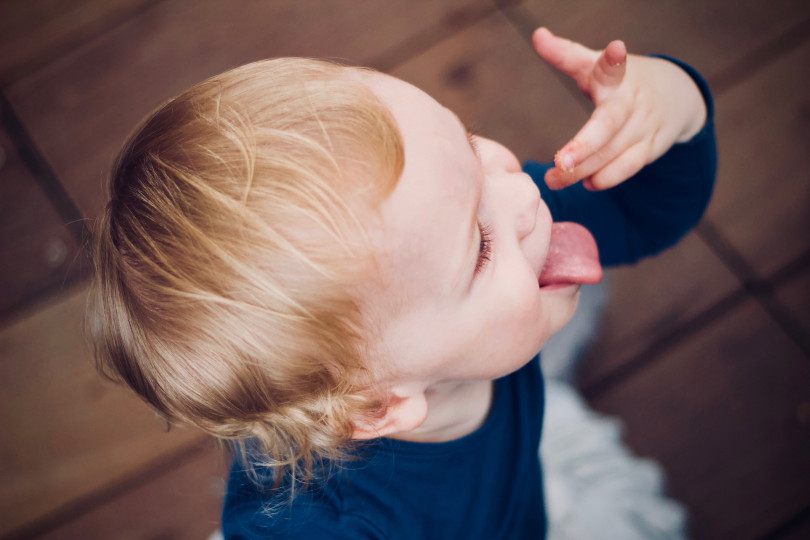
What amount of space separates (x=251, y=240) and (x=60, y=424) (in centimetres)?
78

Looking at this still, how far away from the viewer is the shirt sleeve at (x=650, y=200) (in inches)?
29.9

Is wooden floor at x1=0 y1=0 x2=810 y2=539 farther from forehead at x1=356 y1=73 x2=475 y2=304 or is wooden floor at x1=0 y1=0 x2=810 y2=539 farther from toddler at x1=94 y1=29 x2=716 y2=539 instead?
forehead at x1=356 y1=73 x2=475 y2=304

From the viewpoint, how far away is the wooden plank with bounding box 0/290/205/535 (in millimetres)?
990

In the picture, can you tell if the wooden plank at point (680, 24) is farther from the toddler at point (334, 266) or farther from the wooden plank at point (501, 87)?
the toddler at point (334, 266)

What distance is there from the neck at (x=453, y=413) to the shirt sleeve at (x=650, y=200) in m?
0.24

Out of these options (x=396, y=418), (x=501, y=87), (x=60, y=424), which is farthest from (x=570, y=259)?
(x=60, y=424)

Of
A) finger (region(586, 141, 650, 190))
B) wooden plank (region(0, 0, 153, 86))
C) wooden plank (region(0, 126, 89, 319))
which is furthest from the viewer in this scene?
wooden plank (region(0, 0, 153, 86))

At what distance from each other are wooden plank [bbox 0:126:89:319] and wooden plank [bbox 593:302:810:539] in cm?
92

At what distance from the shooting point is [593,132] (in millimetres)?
628

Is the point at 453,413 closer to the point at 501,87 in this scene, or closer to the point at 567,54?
the point at 567,54

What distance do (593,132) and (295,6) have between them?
2.55 feet

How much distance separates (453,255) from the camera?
0.50 meters

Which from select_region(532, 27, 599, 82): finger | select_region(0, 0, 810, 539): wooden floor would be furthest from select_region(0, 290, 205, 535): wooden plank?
select_region(532, 27, 599, 82): finger

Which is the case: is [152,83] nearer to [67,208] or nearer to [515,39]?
[67,208]
